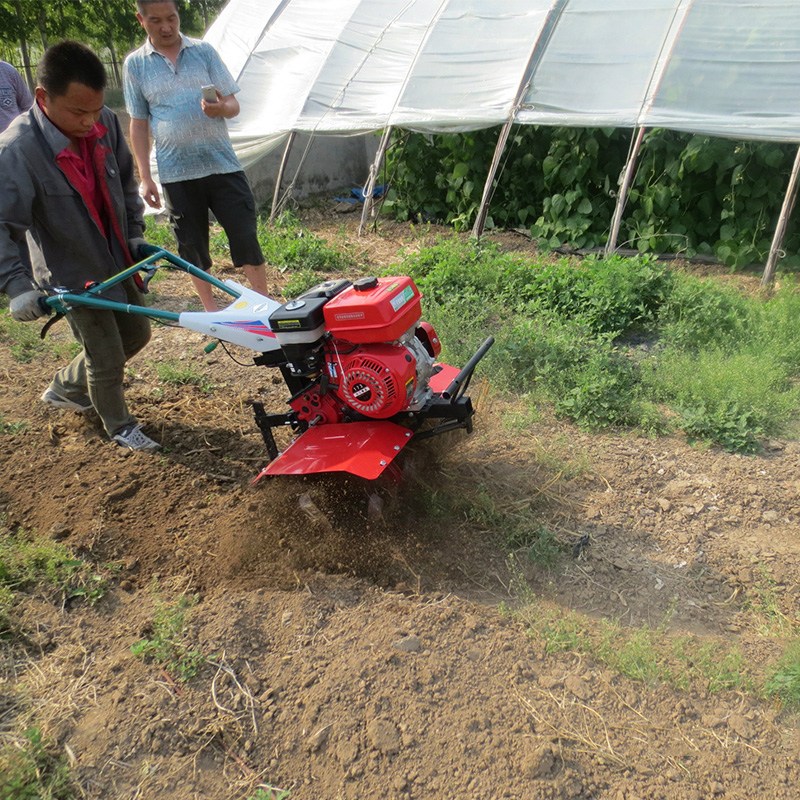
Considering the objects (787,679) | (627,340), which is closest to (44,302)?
(787,679)

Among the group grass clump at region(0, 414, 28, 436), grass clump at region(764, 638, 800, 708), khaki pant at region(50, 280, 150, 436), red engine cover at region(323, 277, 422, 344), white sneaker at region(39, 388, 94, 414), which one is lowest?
grass clump at region(764, 638, 800, 708)

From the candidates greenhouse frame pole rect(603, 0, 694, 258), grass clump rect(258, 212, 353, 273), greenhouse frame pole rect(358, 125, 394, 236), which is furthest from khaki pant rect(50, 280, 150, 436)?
greenhouse frame pole rect(358, 125, 394, 236)

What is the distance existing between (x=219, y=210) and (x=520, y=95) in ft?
13.0

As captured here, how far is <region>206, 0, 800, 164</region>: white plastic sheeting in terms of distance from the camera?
6.60 metres

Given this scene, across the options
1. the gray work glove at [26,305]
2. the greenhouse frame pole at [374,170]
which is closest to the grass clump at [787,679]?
the gray work glove at [26,305]

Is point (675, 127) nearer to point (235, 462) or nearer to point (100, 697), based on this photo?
point (235, 462)

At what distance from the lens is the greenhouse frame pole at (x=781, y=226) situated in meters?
6.18

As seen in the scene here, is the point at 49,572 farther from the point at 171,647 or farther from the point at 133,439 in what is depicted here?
the point at 133,439

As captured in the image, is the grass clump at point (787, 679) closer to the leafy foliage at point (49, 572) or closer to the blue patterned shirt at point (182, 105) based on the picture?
the leafy foliage at point (49, 572)

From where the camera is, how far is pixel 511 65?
25.9ft

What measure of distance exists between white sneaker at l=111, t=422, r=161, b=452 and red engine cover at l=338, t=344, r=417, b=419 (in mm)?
1599

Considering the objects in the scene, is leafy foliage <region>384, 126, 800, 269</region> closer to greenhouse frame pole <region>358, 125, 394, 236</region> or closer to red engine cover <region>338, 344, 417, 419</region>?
greenhouse frame pole <region>358, 125, 394, 236</region>

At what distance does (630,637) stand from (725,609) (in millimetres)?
499

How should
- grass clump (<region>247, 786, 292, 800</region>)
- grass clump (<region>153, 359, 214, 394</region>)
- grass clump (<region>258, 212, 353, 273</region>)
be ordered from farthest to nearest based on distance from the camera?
1. grass clump (<region>258, 212, 353, 273</region>)
2. grass clump (<region>153, 359, 214, 394</region>)
3. grass clump (<region>247, 786, 292, 800</region>)
